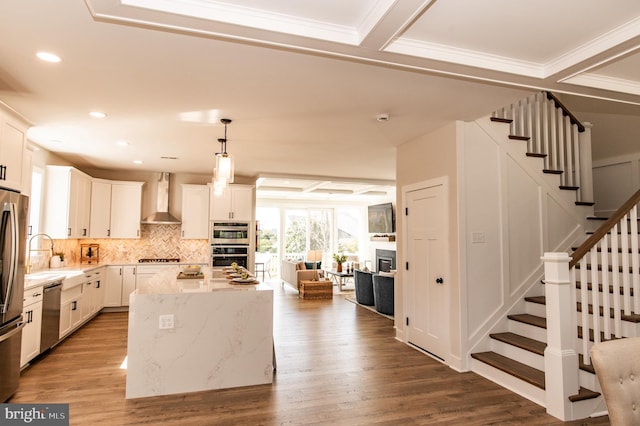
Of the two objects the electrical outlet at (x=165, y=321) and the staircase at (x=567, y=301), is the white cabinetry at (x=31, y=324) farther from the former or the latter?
the staircase at (x=567, y=301)

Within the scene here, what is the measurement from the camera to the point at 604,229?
3.12 metres

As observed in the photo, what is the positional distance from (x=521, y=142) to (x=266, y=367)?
12.2 ft

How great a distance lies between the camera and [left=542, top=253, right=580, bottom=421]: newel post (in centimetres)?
289

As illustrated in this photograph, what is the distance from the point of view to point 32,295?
3902 millimetres

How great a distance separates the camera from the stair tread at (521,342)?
346 cm

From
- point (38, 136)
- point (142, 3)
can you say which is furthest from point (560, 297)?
point (38, 136)

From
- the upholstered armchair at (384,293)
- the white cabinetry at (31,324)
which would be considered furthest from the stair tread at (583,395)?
the white cabinetry at (31,324)

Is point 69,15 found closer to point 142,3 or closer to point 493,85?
point 142,3

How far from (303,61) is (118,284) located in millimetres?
5887

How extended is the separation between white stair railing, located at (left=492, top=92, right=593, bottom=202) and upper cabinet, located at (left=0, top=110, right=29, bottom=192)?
5244 mm

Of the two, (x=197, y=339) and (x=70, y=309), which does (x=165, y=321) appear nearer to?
(x=197, y=339)

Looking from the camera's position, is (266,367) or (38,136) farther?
(38,136)

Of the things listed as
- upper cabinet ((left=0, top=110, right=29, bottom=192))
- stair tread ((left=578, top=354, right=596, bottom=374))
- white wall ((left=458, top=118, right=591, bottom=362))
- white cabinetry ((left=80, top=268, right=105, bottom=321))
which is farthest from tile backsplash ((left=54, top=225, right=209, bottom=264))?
stair tread ((left=578, top=354, right=596, bottom=374))

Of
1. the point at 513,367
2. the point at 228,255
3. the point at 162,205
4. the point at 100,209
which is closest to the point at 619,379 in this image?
the point at 513,367
